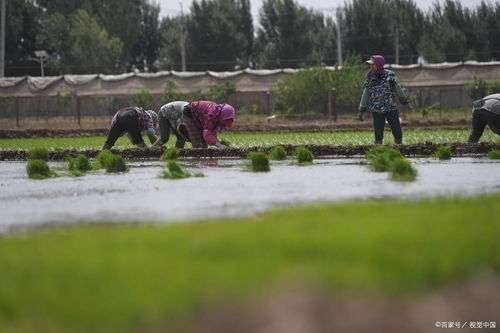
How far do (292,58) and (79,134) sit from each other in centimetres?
4621

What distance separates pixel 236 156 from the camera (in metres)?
15.9

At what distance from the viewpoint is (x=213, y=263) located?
4227 millimetres

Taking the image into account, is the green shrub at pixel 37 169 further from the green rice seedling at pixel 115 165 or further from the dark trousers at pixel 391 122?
the dark trousers at pixel 391 122

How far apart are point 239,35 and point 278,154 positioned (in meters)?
63.0

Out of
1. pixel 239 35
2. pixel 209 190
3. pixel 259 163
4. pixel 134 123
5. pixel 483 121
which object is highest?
pixel 239 35

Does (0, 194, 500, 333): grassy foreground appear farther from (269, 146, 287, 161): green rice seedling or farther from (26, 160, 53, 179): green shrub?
(269, 146, 287, 161): green rice seedling

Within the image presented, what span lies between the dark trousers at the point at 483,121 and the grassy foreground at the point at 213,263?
1044cm

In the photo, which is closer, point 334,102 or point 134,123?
point 134,123

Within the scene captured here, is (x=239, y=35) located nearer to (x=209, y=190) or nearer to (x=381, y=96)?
(x=381, y=96)

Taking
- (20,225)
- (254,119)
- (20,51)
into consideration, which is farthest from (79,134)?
(20,51)

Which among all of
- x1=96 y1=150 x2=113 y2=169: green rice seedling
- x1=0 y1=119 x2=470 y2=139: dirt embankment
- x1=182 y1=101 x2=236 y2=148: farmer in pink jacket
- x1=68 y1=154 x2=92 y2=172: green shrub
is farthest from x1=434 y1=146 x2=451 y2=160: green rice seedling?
x1=0 y1=119 x2=470 y2=139: dirt embankment

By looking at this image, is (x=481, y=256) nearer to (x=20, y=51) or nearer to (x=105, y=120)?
(x=105, y=120)

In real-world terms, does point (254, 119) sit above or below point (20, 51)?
below

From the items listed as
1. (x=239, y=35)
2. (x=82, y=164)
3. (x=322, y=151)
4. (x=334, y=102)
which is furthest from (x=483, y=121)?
(x=239, y=35)
